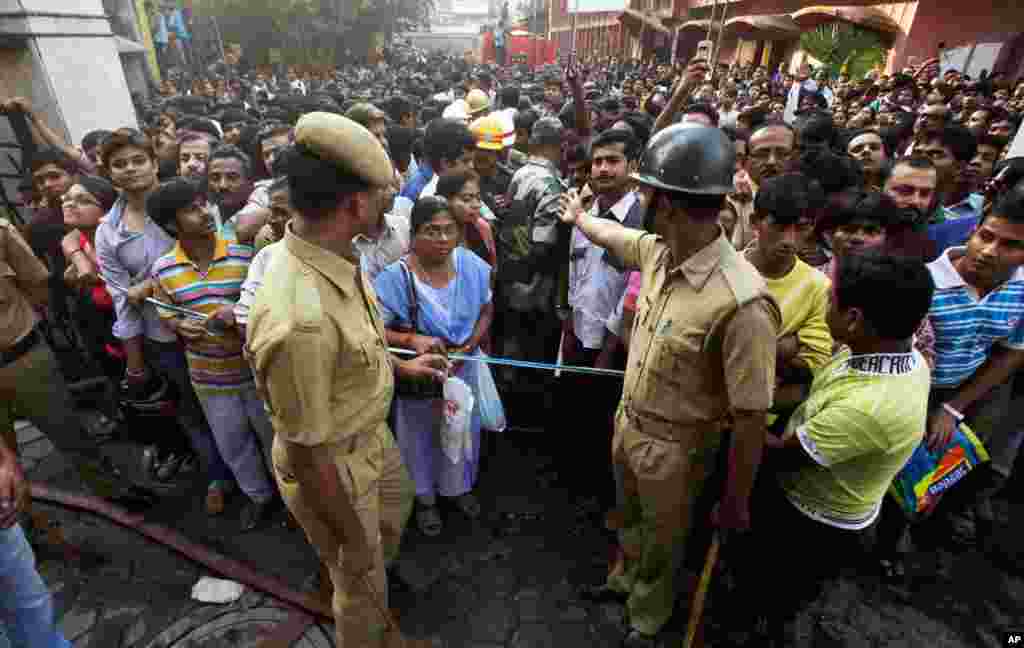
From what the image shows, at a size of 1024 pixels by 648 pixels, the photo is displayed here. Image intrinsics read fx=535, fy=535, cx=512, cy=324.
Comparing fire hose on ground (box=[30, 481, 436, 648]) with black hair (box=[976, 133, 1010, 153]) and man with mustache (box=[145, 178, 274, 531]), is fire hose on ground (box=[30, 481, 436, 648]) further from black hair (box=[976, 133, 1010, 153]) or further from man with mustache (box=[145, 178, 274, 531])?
black hair (box=[976, 133, 1010, 153])

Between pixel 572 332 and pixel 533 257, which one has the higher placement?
pixel 533 257

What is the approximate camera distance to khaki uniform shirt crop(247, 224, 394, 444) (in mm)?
1541

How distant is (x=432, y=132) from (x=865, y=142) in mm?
3471

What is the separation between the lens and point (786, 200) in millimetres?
2383

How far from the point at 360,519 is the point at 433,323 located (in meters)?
1.14

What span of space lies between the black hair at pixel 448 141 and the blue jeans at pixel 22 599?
2.96 metres

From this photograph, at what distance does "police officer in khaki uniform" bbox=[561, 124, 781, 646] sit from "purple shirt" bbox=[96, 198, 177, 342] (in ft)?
8.60

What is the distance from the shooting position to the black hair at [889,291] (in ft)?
5.74

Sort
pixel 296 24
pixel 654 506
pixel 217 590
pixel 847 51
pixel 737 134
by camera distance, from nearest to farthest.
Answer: pixel 654 506
pixel 217 590
pixel 737 134
pixel 847 51
pixel 296 24

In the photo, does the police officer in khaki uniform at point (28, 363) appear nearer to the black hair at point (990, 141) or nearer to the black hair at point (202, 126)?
the black hair at point (202, 126)

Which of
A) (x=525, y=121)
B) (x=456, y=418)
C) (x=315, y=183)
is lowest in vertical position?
(x=456, y=418)

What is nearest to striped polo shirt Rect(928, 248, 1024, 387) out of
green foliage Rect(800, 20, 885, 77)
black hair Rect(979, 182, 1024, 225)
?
black hair Rect(979, 182, 1024, 225)

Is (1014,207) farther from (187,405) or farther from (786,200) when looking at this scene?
(187,405)

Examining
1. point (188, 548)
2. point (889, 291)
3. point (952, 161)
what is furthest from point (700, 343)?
point (952, 161)
